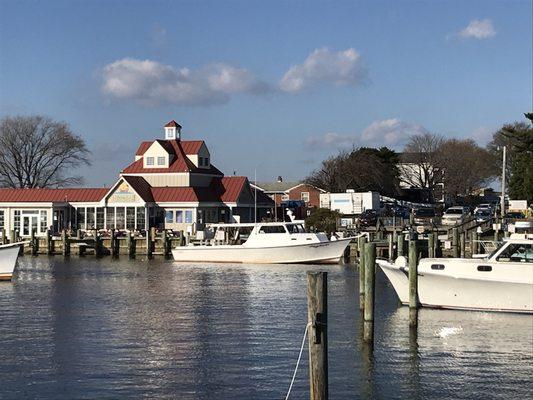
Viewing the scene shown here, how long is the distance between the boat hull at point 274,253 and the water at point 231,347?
14.1m

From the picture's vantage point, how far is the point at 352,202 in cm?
8325

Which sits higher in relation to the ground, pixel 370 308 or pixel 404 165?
pixel 404 165

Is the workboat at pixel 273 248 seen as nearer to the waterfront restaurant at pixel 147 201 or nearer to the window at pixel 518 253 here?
the waterfront restaurant at pixel 147 201

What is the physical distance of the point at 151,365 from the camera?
22.4 m

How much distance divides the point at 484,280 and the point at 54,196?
52.0 m

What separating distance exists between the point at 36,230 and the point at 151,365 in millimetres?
54183

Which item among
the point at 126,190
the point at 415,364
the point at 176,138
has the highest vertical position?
the point at 176,138

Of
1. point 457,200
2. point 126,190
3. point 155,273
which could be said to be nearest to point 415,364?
point 155,273

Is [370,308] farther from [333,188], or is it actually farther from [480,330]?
[333,188]

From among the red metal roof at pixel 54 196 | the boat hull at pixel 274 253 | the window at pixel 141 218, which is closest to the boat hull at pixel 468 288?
the boat hull at pixel 274 253

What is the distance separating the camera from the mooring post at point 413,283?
2833 cm

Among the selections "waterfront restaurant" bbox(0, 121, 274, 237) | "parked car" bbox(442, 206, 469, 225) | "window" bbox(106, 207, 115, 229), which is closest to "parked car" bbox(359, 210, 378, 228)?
"parked car" bbox(442, 206, 469, 225)

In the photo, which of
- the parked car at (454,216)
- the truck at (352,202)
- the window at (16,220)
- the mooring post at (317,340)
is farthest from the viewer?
the truck at (352,202)

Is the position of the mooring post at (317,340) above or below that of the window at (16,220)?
below
